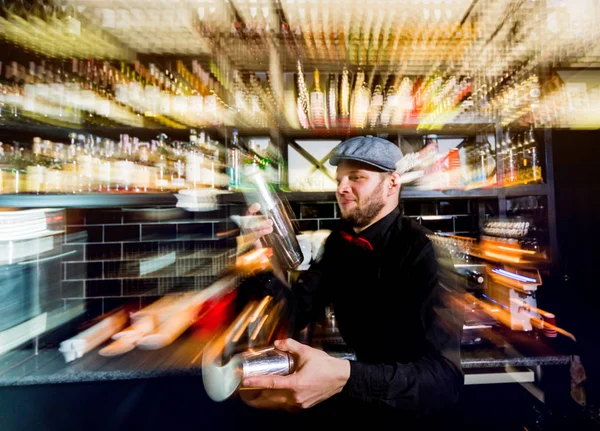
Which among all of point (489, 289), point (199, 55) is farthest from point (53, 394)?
point (489, 289)

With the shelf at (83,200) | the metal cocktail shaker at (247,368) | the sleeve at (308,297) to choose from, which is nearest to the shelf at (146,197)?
the shelf at (83,200)

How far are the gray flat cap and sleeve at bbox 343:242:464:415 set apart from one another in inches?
21.6

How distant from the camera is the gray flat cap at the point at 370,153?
1.56 m

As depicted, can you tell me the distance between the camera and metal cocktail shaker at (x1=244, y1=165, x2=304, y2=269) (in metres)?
1.37

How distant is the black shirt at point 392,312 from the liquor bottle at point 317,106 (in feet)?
2.40

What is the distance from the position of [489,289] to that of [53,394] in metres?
2.83

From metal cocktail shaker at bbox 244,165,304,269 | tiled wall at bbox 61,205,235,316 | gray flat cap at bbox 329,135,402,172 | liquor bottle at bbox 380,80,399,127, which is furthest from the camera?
tiled wall at bbox 61,205,235,316

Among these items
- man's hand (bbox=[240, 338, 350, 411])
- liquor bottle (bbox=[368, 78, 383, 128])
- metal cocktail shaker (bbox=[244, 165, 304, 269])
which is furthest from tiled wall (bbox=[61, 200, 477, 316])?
man's hand (bbox=[240, 338, 350, 411])

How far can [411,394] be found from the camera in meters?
1.05

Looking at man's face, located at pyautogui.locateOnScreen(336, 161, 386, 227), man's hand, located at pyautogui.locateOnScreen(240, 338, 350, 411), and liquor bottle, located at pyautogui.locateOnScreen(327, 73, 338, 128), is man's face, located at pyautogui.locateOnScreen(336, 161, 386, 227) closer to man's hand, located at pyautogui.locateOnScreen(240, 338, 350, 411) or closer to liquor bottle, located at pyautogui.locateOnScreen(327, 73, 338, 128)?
liquor bottle, located at pyautogui.locateOnScreen(327, 73, 338, 128)

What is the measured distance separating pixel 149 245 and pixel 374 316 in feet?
6.39

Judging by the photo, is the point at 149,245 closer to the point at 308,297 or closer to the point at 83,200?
the point at 83,200

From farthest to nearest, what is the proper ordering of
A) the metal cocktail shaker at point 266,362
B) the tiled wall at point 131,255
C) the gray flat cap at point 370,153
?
the tiled wall at point 131,255, the gray flat cap at point 370,153, the metal cocktail shaker at point 266,362

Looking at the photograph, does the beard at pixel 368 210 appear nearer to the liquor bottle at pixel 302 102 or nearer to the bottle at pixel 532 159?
the liquor bottle at pixel 302 102
